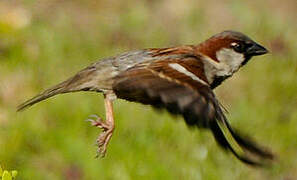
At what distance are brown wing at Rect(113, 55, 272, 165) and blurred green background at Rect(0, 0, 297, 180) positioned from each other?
0.89 m

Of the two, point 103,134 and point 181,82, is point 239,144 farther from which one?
point 103,134

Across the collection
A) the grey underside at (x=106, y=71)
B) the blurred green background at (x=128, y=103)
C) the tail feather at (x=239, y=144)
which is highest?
the grey underside at (x=106, y=71)

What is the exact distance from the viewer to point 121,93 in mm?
3994

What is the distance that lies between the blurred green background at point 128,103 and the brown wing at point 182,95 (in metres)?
0.89

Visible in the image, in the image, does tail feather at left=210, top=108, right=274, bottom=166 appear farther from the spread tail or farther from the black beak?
the spread tail

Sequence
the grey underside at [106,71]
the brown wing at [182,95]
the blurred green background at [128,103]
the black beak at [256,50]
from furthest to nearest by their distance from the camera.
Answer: the blurred green background at [128,103] < the black beak at [256,50] < the grey underside at [106,71] < the brown wing at [182,95]

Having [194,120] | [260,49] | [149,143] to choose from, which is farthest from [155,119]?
[194,120]

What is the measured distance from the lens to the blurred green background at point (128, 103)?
17.9 feet

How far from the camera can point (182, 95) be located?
150 inches

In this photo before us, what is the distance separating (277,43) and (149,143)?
170 cm

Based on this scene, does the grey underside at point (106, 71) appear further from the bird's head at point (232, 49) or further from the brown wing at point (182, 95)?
the bird's head at point (232, 49)

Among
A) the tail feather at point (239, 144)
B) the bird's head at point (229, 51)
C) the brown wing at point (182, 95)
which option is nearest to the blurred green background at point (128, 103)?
the bird's head at point (229, 51)

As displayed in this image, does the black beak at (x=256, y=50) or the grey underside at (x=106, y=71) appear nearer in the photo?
the grey underside at (x=106, y=71)

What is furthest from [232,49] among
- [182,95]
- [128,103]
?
[128,103]
